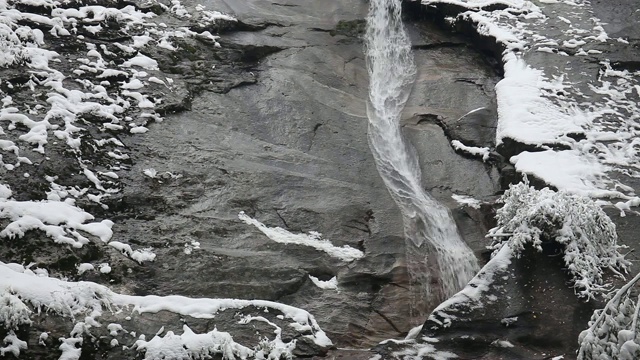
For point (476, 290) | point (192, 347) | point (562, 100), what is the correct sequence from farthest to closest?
point (562, 100) → point (476, 290) → point (192, 347)

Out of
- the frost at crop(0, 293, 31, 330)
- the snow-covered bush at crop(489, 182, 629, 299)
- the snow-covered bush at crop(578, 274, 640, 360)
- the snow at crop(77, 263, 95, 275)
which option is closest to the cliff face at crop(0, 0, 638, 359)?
the snow at crop(77, 263, 95, 275)

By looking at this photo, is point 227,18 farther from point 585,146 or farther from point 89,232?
point 585,146

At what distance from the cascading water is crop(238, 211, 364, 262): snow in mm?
770

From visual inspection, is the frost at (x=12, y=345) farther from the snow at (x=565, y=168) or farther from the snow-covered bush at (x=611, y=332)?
the snow at (x=565, y=168)

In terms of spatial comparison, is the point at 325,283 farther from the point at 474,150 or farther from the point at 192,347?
the point at 474,150

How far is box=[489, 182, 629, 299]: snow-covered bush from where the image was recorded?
6547 mm

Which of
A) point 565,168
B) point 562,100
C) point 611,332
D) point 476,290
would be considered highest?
point 562,100

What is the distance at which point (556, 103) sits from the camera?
9516 millimetres

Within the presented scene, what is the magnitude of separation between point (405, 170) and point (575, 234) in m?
3.11

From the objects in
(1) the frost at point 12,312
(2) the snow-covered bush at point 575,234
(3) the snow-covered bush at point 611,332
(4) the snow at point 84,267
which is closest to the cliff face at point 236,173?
(4) the snow at point 84,267

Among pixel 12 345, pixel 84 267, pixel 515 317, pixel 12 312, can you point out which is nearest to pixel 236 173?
pixel 84 267

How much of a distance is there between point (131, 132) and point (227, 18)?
11.8 ft

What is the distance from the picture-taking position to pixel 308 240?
767 cm

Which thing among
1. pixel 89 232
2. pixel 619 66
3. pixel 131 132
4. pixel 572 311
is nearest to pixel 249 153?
pixel 131 132
